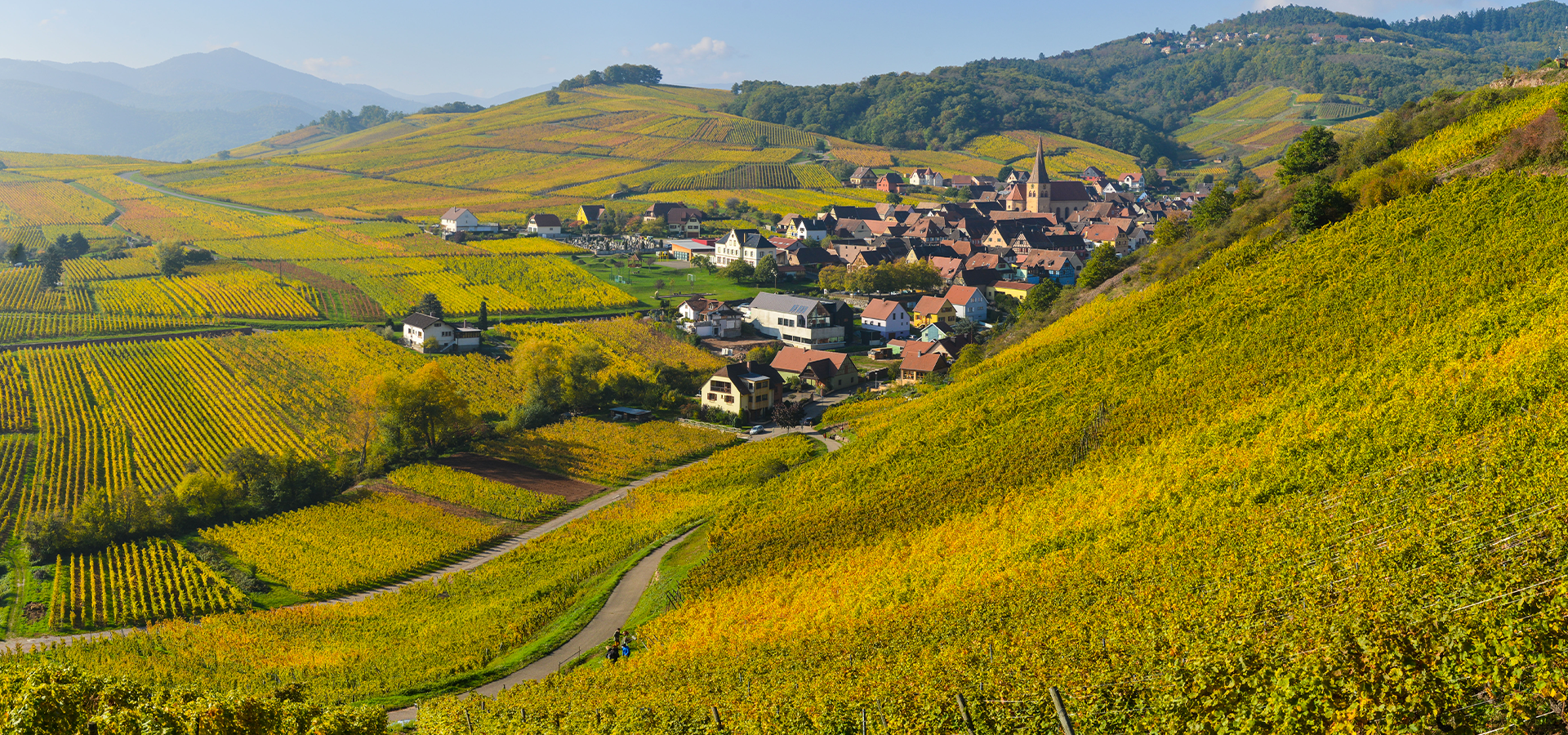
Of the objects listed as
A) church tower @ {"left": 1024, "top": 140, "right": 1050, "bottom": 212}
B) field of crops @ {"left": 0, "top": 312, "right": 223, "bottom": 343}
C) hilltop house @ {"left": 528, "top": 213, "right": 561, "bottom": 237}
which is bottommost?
field of crops @ {"left": 0, "top": 312, "right": 223, "bottom": 343}

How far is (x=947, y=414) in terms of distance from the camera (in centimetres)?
3244

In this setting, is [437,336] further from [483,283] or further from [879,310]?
[879,310]

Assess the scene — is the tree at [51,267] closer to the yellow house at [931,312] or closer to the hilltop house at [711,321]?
the hilltop house at [711,321]

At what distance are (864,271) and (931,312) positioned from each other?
39.1ft

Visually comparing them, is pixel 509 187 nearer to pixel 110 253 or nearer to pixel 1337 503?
pixel 110 253

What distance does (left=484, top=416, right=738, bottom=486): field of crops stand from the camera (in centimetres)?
4297

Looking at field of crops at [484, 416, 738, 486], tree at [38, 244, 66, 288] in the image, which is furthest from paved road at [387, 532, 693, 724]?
tree at [38, 244, 66, 288]

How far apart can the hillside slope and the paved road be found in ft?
7.38

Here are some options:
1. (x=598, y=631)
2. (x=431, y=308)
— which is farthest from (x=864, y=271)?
(x=598, y=631)

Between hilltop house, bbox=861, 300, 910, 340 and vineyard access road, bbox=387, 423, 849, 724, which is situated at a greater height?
hilltop house, bbox=861, 300, 910, 340

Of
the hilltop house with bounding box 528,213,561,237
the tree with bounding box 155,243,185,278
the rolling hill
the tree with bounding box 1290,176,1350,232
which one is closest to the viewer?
the tree with bounding box 1290,176,1350,232

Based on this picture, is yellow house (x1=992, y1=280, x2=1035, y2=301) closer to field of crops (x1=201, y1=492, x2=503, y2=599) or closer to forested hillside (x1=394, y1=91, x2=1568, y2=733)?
forested hillside (x1=394, y1=91, x2=1568, y2=733)

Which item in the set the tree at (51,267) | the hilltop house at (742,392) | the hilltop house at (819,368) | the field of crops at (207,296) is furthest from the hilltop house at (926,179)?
the tree at (51,267)

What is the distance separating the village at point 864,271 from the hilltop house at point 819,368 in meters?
0.10
